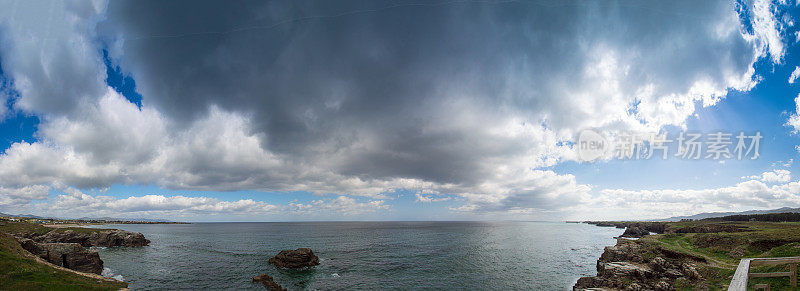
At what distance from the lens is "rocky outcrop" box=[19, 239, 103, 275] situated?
134ft

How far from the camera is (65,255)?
42312 mm

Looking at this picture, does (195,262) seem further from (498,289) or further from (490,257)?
(490,257)

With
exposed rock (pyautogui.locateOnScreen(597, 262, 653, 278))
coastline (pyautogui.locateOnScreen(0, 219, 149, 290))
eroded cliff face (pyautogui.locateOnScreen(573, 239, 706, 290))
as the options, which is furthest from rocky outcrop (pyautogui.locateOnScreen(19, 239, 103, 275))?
exposed rock (pyautogui.locateOnScreen(597, 262, 653, 278))

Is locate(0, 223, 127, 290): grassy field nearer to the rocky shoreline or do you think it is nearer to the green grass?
the green grass

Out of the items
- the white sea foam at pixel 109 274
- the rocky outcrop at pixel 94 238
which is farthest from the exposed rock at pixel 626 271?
the rocky outcrop at pixel 94 238

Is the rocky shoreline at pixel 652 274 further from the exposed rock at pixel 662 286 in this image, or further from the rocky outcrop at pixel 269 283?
the rocky outcrop at pixel 269 283

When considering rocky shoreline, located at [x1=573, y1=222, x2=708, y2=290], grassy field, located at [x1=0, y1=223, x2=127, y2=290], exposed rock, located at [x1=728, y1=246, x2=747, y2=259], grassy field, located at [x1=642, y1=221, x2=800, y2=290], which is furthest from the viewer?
exposed rock, located at [x1=728, y1=246, x2=747, y2=259]

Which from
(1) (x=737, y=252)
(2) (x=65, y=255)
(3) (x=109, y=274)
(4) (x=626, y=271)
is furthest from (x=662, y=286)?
(2) (x=65, y=255)

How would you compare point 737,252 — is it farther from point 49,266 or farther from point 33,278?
point 49,266

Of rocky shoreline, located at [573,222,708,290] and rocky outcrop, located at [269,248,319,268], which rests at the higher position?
rocky shoreline, located at [573,222,708,290]

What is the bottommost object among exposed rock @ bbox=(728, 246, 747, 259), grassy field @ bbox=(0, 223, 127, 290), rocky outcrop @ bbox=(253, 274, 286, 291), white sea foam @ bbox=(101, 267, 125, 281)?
rocky outcrop @ bbox=(253, 274, 286, 291)

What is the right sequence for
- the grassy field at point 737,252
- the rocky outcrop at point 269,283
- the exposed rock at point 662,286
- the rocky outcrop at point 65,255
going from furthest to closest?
the rocky outcrop at point 65,255, the rocky outcrop at point 269,283, the exposed rock at point 662,286, the grassy field at point 737,252

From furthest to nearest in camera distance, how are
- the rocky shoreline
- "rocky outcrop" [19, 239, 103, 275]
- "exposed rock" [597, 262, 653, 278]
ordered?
1. "rocky outcrop" [19, 239, 103, 275]
2. "exposed rock" [597, 262, 653, 278]
3. the rocky shoreline

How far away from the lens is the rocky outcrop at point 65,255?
1613 inches
